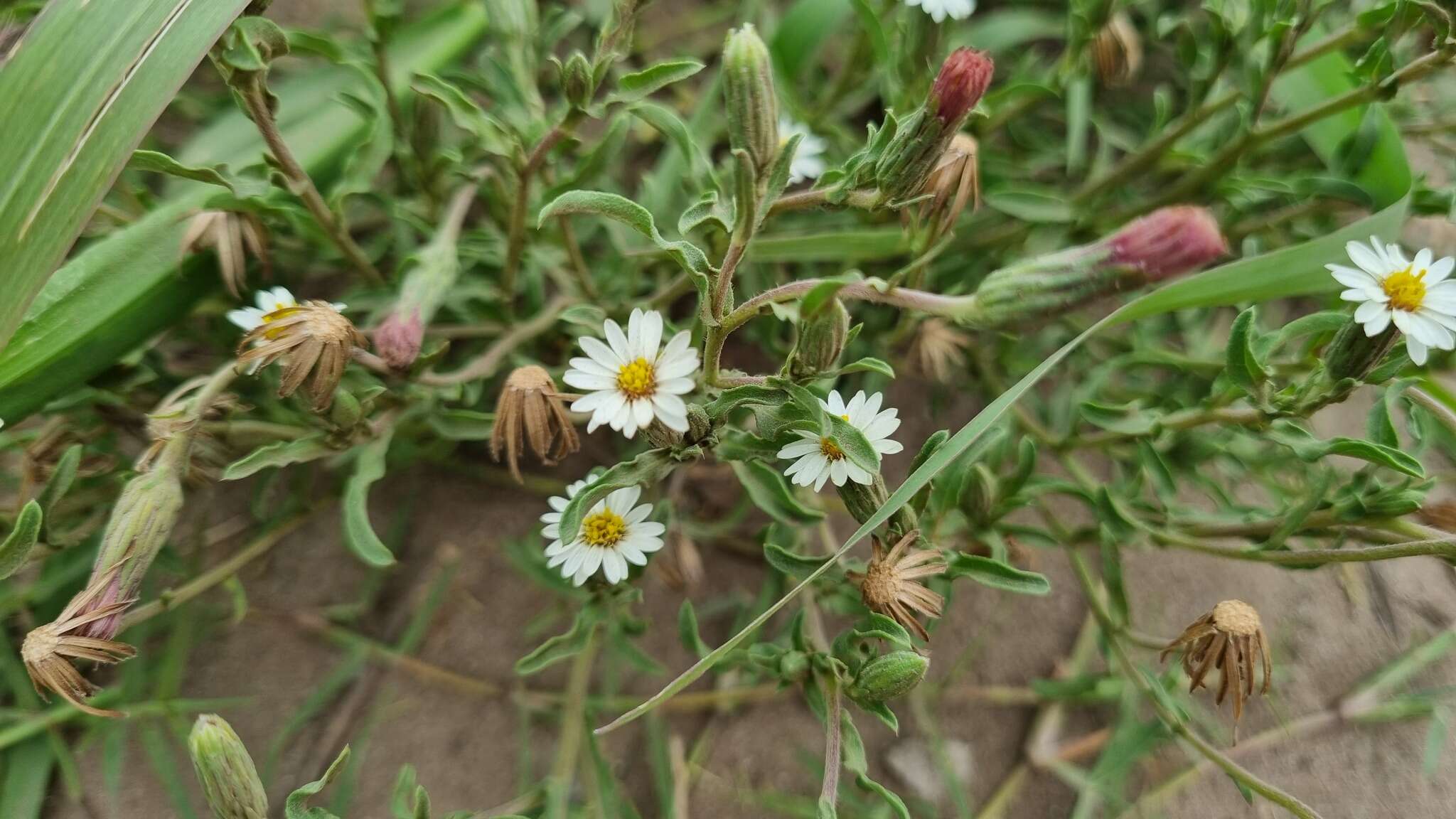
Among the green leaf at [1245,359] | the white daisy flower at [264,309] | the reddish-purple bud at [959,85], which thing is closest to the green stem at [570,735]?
the white daisy flower at [264,309]

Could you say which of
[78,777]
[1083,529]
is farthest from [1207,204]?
[78,777]

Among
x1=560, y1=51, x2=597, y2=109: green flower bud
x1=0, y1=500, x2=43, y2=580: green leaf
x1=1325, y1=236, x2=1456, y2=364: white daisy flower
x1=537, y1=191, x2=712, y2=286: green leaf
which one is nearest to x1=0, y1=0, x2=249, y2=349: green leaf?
x1=0, y1=500, x2=43, y2=580: green leaf

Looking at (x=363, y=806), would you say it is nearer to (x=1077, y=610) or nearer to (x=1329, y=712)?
(x=1077, y=610)

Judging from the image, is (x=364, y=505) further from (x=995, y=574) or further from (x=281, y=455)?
(x=995, y=574)

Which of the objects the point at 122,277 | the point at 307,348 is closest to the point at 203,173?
the point at 122,277

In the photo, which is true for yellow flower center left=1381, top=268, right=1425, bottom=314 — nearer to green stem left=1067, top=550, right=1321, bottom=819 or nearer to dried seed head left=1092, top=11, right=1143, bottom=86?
green stem left=1067, top=550, right=1321, bottom=819
